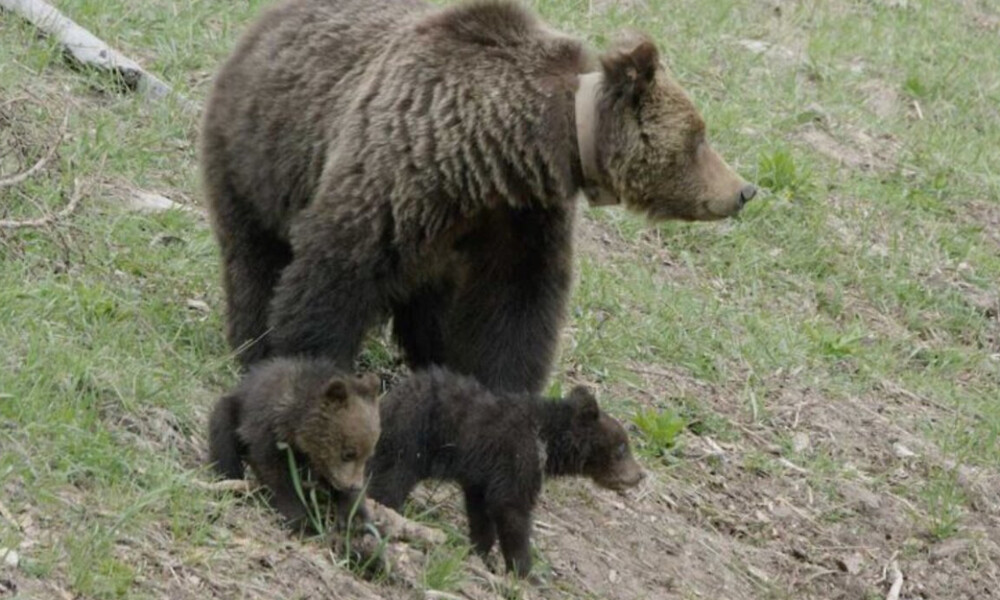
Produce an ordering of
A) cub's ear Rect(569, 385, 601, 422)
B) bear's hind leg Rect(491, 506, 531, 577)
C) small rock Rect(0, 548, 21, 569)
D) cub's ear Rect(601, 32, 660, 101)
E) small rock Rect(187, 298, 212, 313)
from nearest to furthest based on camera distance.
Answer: small rock Rect(0, 548, 21, 569) → bear's hind leg Rect(491, 506, 531, 577) → cub's ear Rect(569, 385, 601, 422) → cub's ear Rect(601, 32, 660, 101) → small rock Rect(187, 298, 212, 313)

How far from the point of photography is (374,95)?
273 inches

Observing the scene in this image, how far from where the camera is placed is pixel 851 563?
7.64m

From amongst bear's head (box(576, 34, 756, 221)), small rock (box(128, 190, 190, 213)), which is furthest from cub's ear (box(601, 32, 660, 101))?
small rock (box(128, 190, 190, 213))

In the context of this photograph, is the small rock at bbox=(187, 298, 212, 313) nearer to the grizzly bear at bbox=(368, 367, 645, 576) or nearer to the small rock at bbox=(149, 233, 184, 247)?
the small rock at bbox=(149, 233, 184, 247)

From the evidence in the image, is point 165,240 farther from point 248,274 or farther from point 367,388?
point 367,388

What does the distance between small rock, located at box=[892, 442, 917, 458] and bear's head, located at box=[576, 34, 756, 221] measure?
1.90m

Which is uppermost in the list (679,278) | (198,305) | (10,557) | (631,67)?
(631,67)

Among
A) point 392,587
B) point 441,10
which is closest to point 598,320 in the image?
point 441,10

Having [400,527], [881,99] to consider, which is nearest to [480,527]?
[400,527]

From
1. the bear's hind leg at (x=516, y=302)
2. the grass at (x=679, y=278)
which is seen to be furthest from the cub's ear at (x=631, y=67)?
the grass at (x=679, y=278)

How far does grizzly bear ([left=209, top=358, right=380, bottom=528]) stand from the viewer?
230 inches

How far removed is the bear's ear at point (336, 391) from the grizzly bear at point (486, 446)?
471 mm

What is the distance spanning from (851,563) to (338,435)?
2.79 m

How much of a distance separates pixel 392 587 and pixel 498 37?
2.25 m
